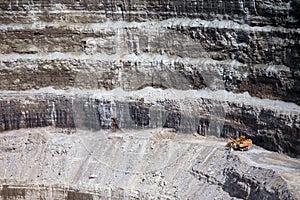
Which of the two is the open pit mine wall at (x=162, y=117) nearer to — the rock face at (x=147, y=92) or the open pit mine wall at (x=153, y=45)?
the rock face at (x=147, y=92)

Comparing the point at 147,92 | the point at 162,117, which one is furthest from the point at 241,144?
the point at 147,92

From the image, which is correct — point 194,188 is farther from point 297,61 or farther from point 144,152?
point 297,61

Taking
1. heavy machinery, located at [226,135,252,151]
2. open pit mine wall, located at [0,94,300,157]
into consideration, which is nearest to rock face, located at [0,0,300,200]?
open pit mine wall, located at [0,94,300,157]

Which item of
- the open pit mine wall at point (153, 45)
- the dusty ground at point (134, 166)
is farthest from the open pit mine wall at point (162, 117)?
the open pit mine wall at point (153, 45)

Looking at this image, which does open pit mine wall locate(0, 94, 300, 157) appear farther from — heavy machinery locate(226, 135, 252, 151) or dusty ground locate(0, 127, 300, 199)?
heavy machinery locate(226, 135, 252, 151)

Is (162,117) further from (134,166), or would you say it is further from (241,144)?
(241,144)

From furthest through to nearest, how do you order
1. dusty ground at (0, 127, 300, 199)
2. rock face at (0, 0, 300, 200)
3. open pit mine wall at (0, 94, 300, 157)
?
open pit mine wall at (0, 94, 300, 157)
rock face at (0, 0, 300, 200)
dusty ground at (0, 127, 300, 199)

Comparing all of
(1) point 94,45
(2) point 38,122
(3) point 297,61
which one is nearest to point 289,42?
(3) point 297,61
